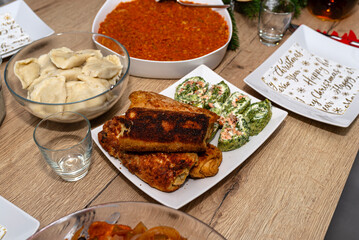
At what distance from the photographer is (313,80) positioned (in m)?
1.55

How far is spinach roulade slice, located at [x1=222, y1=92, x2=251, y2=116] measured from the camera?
4.21 feet

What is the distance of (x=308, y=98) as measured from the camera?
1.46 m

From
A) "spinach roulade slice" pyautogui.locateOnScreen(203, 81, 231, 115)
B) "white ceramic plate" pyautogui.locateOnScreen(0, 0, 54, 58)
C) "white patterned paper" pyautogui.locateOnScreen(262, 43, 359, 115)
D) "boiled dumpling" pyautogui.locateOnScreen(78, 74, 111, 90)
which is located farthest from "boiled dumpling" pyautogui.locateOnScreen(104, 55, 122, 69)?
"white patterned paper" pyautogui.locateOnScreen(262, 43, 359, 115)

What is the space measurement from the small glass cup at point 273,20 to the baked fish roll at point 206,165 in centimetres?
95

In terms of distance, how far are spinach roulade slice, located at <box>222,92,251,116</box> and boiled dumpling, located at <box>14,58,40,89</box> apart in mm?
770

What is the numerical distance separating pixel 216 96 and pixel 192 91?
0.10 m

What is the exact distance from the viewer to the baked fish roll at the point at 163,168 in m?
1.03

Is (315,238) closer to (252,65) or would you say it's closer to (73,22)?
(252,65)

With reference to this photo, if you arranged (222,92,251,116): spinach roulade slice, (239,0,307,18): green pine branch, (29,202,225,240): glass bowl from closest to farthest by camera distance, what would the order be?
(29,202,225,240): glass bowl, (222,92,251,116): spinach roulade slice, (239,0,307,18): green pine branch

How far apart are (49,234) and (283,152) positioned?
0.89m

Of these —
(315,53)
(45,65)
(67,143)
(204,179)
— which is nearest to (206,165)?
(204,179)

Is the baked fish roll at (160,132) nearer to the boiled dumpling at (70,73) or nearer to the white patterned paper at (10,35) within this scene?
the boiled dumpling at (70,73)

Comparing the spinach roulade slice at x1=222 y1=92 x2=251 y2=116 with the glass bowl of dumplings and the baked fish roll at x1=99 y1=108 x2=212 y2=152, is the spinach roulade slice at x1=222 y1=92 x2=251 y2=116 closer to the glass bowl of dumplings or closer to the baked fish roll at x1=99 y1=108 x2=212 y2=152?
the baked fish roll at x1=99 y1=108 x2=212 y2=152

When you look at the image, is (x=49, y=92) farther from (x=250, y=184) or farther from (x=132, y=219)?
(x=250, y=184)
